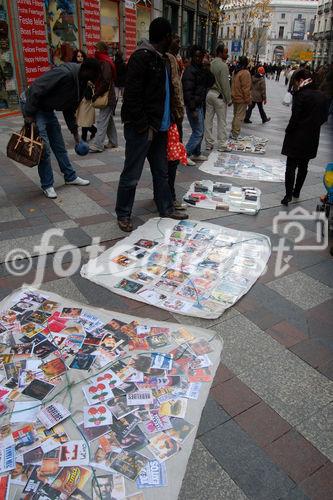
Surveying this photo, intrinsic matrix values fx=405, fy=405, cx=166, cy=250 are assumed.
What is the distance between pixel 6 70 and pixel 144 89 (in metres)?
8.32

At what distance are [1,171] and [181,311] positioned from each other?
13.8ft

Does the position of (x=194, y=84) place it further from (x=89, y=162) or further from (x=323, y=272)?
(x=323, y=272)

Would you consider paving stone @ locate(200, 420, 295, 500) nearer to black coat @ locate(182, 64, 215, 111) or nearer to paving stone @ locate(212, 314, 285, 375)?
paving stone @ locate(212, 314, 285, 375)

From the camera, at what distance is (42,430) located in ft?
6.49

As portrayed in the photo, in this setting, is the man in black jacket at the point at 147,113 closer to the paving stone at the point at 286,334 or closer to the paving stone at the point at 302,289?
the paving stone at the point at 302,289

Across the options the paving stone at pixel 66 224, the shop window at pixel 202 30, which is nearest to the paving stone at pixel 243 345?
the paving stone at pixel 66 224

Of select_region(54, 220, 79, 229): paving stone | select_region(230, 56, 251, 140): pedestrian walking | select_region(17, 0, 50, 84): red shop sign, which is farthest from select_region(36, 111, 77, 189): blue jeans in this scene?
select_region(17, 0, 50, 84): red shop sign

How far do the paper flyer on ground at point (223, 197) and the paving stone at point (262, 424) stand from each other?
2932mm

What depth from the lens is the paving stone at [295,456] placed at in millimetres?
1849

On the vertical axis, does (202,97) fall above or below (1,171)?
above

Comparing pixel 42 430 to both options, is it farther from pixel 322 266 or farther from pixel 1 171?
pixel 1 171

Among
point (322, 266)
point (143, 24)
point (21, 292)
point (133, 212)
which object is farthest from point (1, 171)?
point (143, 24)

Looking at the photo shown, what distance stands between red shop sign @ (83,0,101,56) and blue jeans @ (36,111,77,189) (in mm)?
9165

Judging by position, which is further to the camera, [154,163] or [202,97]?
[202,97]
